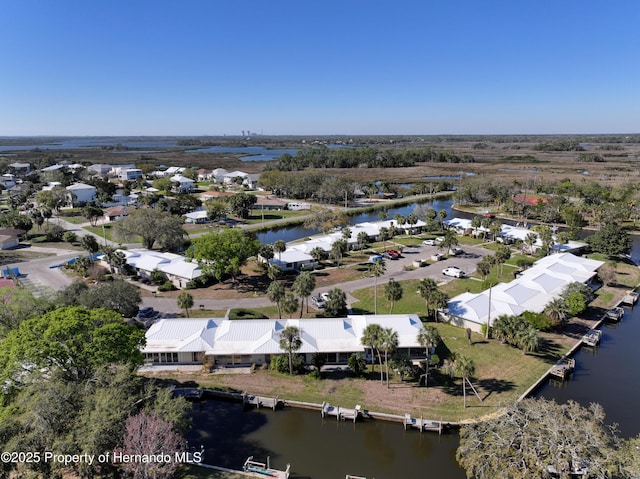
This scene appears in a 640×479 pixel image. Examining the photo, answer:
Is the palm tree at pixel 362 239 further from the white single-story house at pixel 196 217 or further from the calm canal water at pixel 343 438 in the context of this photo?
the calm canal water at pixel 343 438

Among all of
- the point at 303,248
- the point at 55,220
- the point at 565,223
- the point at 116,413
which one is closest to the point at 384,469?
the point at 116,413

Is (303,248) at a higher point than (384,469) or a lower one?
higher

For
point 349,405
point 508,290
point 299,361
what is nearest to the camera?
point 349,405

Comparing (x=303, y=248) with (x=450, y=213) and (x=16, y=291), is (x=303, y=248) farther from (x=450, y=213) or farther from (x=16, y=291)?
(x=450, y=213)

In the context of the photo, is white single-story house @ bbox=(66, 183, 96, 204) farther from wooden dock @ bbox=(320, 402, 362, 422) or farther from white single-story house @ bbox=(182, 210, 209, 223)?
wooden dock @ bbox=(320, 402, 362, 422)

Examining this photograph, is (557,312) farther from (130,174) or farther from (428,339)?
(130,174)

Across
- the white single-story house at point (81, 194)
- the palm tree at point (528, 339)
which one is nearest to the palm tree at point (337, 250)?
the palm tree at point (528, 339)

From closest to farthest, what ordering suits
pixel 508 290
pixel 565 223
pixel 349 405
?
pixel 349 405, pixel 508 290, pixel 565 223
